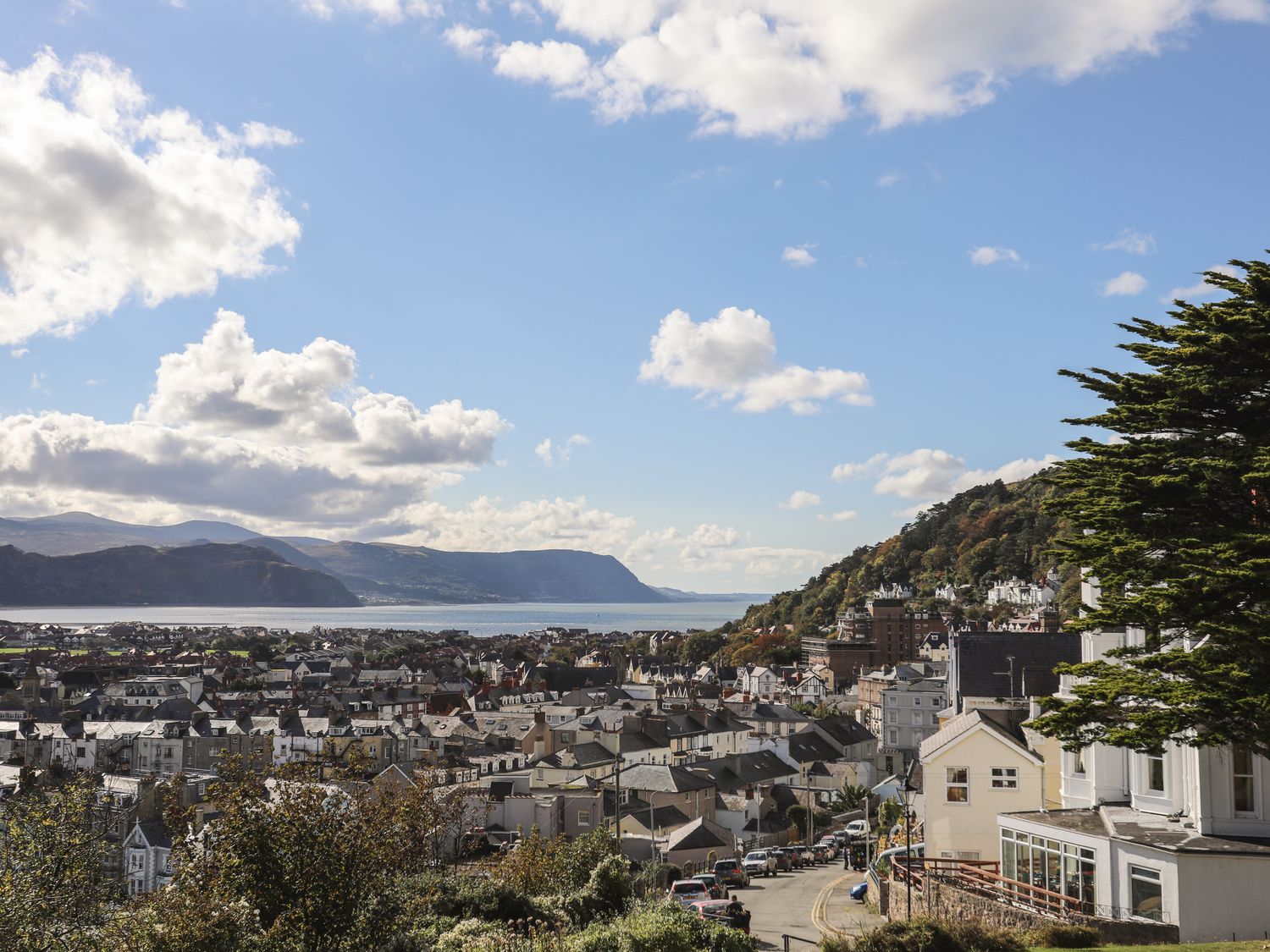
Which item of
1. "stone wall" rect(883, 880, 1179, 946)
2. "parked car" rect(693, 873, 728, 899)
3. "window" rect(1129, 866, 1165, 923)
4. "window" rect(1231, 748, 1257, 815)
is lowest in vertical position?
"parked car" rect(693, 873, 728, 899)

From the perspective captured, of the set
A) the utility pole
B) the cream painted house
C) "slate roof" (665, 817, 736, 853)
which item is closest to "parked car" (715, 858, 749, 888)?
the utility pole

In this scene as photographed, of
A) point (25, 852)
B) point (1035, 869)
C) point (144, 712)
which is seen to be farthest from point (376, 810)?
point (144, 712)

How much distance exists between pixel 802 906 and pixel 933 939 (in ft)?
53.1

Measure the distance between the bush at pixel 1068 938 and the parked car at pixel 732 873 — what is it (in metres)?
21.2

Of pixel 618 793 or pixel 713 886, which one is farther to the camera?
pixel 618 793

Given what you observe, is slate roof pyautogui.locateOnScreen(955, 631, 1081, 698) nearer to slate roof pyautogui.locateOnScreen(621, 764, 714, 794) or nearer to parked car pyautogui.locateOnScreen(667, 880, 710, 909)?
parked car pyautogui.locateOnScreen(667, 880, 710, 909)

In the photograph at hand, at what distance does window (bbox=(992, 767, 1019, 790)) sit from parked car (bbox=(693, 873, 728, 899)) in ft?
35.0

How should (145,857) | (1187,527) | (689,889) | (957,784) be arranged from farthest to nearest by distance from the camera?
(145,857) < (689,889) < (957,784) < (1187,527)

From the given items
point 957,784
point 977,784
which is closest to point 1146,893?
point 977,784

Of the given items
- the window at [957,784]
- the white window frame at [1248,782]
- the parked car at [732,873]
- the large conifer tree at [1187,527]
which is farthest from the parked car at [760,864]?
the large conifer tree at [1187,527]

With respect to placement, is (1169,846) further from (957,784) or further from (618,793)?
(618,793)

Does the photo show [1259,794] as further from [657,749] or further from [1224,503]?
[657,749]

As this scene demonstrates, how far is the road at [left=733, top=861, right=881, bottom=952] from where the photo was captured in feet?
105

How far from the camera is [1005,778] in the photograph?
35125 mm
